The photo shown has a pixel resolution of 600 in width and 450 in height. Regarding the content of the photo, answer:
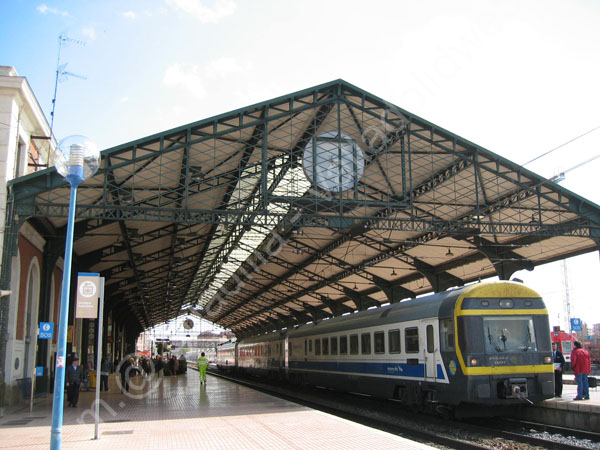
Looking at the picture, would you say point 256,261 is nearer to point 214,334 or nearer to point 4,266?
point 4,266

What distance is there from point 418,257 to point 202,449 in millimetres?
19115

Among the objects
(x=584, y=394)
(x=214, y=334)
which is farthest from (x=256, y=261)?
(x=214, y=334)

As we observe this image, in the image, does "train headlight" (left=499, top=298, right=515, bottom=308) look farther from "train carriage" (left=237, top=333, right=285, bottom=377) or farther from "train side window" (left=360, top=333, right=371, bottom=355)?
"train carriage" (left=237, top=333, right=285, bottom=377)

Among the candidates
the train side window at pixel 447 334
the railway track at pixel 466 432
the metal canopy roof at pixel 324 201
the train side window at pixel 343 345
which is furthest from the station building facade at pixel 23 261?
the train side window at pixel 447 334

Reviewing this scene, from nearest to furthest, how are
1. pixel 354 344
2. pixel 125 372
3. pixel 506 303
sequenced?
pixel 506 303
pixel 354 344
pixel 125 372

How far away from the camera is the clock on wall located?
1769cm

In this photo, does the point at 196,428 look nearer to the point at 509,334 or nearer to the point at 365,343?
the point at 509,334

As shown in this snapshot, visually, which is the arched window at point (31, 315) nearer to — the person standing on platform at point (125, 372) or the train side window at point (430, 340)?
the person standing on platform at point (125, 372)

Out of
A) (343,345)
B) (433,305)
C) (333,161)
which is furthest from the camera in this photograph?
(343,345)

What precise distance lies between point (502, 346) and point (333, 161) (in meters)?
7.95

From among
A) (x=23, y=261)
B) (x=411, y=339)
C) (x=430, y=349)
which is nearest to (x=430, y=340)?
(x=430, y=349)

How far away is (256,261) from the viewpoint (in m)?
33.0

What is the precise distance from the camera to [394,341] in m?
15.5

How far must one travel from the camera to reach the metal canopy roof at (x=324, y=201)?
55.5 ft
